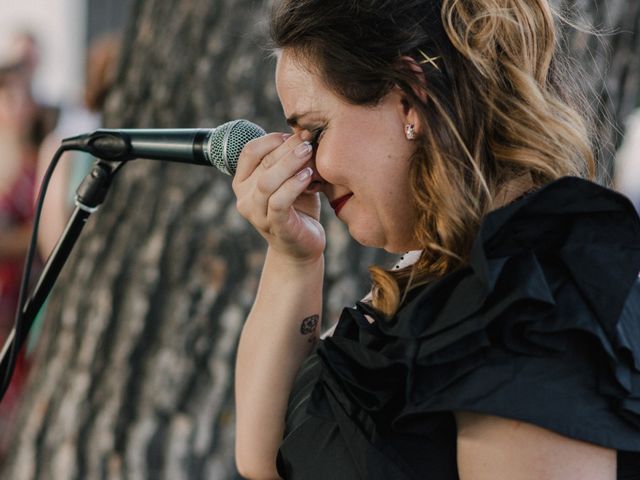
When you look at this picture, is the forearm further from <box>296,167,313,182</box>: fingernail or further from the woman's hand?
<box>296,167,313,182</box>: fingernail

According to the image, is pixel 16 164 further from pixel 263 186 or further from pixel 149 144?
pixel 263 186

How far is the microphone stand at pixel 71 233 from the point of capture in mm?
1631

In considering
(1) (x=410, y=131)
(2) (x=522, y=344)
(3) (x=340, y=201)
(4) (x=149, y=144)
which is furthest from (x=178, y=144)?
(2) (x=522, y=344)

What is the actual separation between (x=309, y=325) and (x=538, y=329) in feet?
2.06

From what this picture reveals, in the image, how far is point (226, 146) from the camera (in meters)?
1.59

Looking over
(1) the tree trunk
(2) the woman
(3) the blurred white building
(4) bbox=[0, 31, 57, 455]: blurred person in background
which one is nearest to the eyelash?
(2) the woman

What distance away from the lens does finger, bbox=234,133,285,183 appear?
1579 mm

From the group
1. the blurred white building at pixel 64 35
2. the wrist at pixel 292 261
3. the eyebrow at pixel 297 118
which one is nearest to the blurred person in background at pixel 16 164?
the wrist at pixel 292 261

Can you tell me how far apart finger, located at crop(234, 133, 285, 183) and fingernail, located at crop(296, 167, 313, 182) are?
0.07 m

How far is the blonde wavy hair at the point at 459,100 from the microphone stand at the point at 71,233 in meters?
0.44

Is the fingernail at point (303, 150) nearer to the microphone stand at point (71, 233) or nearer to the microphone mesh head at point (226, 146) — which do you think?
the microphone mesh head at point (226, 146)

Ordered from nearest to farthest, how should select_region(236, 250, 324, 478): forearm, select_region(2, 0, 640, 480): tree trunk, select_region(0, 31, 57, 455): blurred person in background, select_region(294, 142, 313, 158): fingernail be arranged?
select_region(294, 142, 313, 158): fingernail → select_region(236, 250, 324, 478): forearm → select_region(2, 0, 640, 480): tree trunk → select_region(0, 31, 57, 455): blurred person in background

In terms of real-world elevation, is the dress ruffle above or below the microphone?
below

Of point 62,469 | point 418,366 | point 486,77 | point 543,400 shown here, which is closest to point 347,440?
point 418,366
